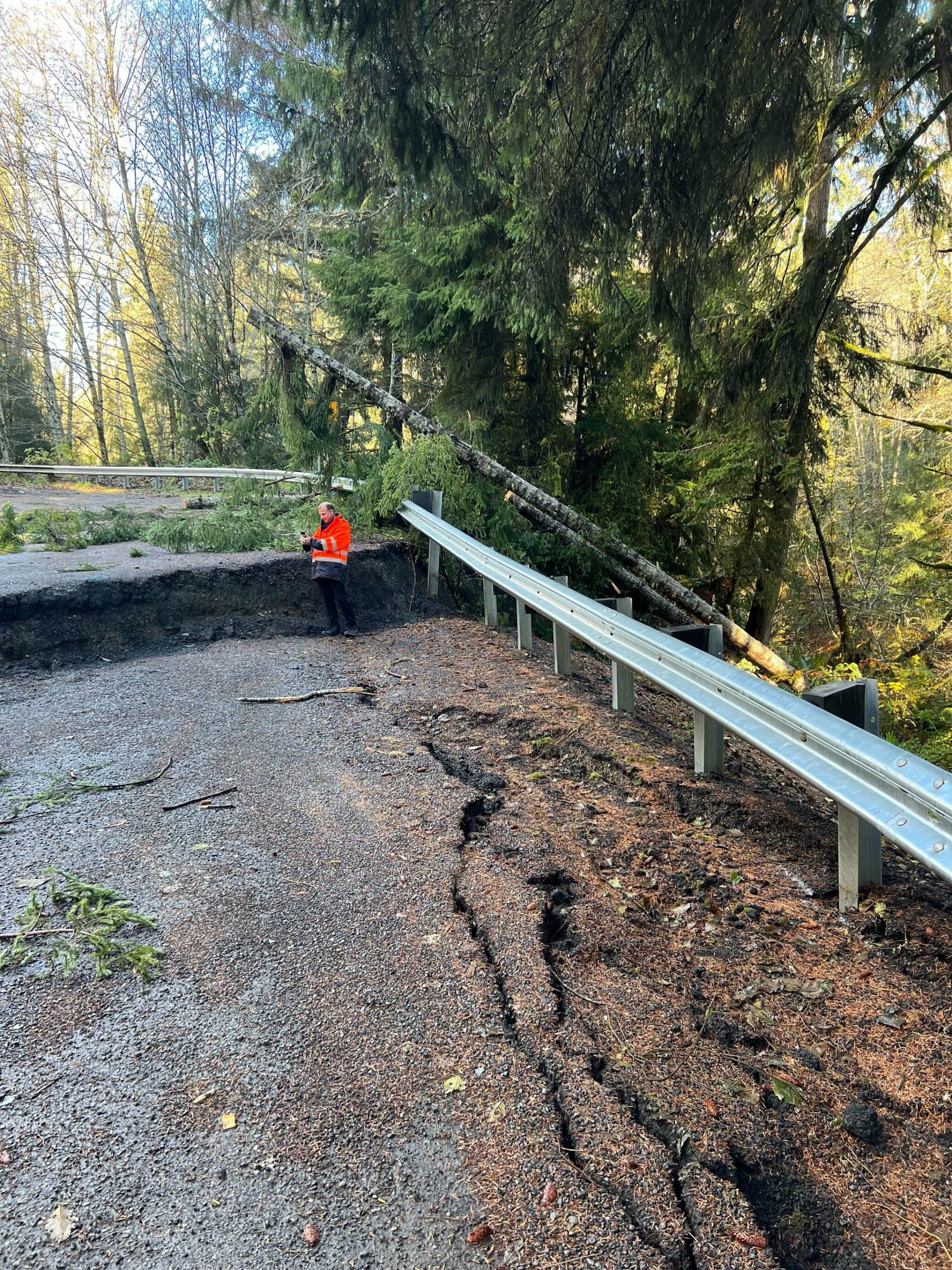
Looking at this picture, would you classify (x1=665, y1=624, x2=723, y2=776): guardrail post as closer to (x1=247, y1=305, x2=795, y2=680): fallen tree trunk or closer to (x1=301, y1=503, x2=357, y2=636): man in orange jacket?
(x1=301, y1=503, x2=357, y2=636): man in orange jacket

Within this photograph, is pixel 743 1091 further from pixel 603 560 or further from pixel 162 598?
pixel 603 560

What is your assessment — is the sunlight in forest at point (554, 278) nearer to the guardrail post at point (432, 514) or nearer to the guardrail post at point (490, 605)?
the guardrail post at point (432, 514)

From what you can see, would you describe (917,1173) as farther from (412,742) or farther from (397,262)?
(397,262)

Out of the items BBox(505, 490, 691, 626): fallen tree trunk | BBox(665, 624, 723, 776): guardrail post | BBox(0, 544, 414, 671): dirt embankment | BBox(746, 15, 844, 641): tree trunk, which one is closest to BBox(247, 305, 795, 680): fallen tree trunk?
BBox(505, 490, 691, 626): fallen tree trunk

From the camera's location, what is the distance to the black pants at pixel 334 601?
26.0ft

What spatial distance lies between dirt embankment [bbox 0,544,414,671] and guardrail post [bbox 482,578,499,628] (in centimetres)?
107

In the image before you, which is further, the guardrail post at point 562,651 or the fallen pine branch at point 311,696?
the guardrail post at point 562,651

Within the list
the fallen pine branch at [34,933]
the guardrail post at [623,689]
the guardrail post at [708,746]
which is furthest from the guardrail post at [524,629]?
the fallen pine branch at [34,933]

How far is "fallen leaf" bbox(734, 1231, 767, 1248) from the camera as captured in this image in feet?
6.11

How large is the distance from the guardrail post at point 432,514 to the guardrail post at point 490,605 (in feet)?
3.44

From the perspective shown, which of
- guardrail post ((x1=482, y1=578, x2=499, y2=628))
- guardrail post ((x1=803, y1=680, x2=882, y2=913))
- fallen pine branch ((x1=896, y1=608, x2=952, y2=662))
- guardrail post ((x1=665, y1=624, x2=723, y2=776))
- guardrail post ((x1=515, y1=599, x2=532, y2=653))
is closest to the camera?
guardrail post ((x1=803, y1=680, x2=882, y2=913))

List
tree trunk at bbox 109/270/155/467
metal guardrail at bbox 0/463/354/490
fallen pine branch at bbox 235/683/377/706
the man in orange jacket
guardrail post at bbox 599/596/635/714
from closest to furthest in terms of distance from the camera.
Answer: guardrail post at bbox 599/596/635/714
fallen pine branch at bbox 235/683/377/706
the man in orange jacket
metal guardrail at bbox 0/463/354/490
tree trunk at bbox 109/270/155/467

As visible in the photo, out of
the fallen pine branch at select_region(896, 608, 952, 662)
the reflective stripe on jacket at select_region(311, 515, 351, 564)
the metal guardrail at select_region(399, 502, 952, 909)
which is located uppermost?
the reflective stripe on jacket at select_region(311, 515, 351, 564)

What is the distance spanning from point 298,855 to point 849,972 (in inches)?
92.9
